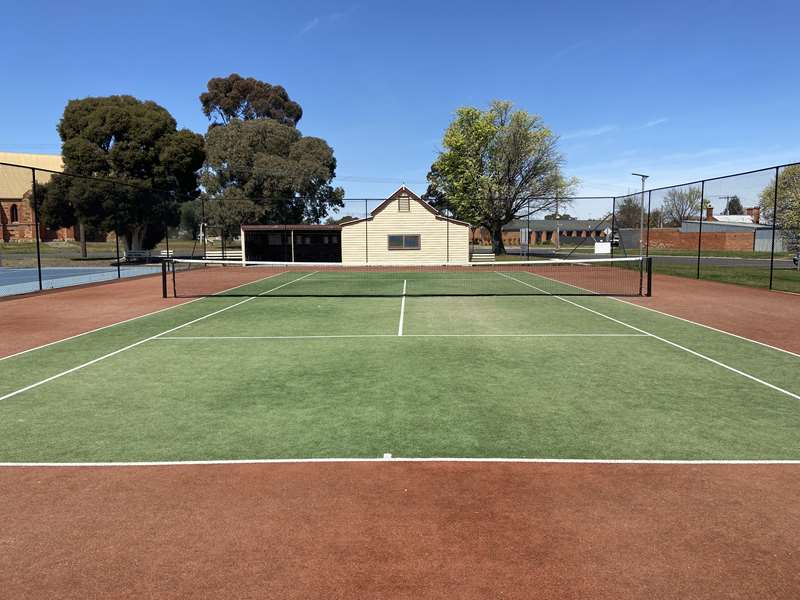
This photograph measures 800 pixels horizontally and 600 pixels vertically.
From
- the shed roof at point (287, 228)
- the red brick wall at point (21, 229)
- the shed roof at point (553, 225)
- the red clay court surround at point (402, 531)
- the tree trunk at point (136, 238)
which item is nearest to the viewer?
the red clay court surround at point (402, 531)

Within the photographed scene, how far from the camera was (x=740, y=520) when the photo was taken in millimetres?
4719

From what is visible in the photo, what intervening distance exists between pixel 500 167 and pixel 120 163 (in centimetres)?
3580

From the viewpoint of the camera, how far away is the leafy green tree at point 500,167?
54.1 meters

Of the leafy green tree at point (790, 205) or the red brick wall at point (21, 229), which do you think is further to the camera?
the red brick wall at point (21, 229)

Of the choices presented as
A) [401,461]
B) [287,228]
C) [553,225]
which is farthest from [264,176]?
[553,225]

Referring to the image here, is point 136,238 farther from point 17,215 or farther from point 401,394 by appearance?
point 401,394

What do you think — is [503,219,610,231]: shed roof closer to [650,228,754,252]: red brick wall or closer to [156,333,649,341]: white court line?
[650,228,754,252]: red brick wall

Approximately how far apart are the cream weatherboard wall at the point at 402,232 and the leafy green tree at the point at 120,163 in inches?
659

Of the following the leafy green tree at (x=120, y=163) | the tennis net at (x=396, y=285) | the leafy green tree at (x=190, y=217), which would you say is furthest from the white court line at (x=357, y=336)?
the leafy green tree at (x=190, y=217)

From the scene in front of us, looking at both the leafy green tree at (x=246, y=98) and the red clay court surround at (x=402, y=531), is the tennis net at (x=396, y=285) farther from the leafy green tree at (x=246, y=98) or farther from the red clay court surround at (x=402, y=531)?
the leafy green tree at (x=246, y=98)

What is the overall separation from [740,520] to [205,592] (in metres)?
4.43

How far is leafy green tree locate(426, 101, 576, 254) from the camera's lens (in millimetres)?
54094

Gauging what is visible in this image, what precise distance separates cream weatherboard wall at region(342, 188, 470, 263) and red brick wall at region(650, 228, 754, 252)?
43155mm

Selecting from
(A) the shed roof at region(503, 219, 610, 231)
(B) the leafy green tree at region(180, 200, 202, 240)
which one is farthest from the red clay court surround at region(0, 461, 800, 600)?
(A) the shed roof at region(503, 219, 610, 231)
